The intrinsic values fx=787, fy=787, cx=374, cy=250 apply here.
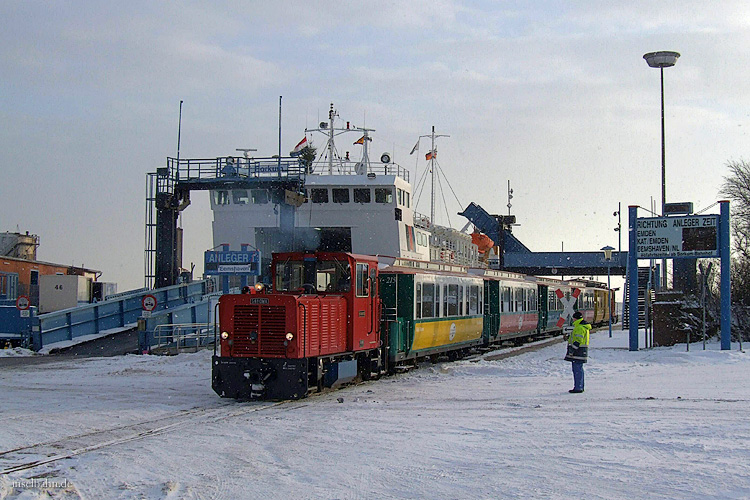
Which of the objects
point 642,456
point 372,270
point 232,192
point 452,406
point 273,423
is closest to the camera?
point 642,456

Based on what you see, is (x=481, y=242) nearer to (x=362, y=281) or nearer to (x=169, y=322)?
(x=169, y=322)

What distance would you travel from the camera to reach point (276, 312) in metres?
13.9

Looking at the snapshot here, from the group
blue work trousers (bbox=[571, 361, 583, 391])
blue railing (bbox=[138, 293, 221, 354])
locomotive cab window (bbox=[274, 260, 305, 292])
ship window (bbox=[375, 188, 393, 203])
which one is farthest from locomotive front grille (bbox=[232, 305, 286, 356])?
ship window (bbox=[375, 188, 393, 203])

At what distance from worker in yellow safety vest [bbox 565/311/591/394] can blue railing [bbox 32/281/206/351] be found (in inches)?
681

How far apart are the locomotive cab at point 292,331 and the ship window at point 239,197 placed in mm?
26298

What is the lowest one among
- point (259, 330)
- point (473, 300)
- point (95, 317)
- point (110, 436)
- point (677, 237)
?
point (110, 436)

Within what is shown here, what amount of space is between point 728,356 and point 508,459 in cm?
1450

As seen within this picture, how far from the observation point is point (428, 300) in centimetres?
1962

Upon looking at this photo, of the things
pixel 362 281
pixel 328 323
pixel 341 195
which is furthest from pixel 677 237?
pixel 341 195

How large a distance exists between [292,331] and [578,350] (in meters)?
5.52

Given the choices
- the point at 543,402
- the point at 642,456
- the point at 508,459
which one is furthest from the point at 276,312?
the point at 642,456

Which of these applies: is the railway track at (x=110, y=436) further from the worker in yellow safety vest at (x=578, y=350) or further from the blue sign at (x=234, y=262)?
the blue sign at (x=234, y=262)

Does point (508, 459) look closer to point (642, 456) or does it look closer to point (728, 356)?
point (642, 456)

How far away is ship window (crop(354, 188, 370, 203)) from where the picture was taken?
4046 centimetres
